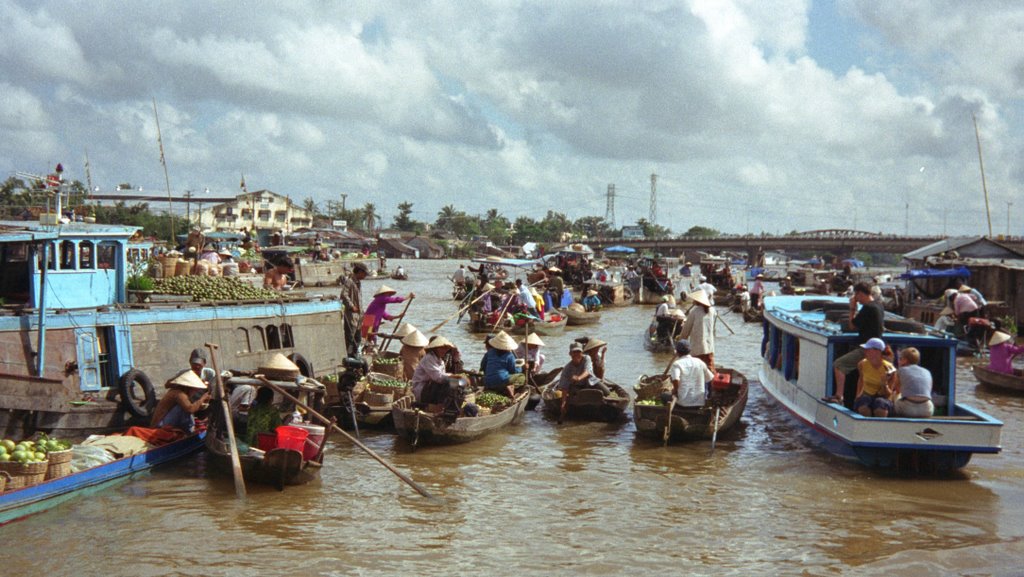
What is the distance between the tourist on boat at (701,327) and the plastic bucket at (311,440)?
6.51 m

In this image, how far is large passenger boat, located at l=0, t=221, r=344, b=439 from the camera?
10.8 metres

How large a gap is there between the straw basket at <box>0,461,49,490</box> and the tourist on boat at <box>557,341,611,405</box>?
7637 millimetres

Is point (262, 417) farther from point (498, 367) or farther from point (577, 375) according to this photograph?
point (577, 375)

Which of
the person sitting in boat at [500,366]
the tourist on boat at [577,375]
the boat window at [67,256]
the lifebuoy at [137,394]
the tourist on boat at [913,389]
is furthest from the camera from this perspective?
the tourist on boat at [577,375]

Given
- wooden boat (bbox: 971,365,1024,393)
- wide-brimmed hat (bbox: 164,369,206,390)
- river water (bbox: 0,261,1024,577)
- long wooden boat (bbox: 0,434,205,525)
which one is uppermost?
wide-brimmed hat (bbox: 164,369,206,390)

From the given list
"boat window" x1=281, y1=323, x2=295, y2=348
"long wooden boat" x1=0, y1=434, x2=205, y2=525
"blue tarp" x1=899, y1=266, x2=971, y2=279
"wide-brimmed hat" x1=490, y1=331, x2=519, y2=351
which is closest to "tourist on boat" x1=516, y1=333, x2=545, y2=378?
"wide-brimmed hat" x1=490, y1=331, x2=519, y2=351

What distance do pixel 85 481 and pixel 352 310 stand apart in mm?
7495

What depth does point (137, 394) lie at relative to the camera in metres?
12.2

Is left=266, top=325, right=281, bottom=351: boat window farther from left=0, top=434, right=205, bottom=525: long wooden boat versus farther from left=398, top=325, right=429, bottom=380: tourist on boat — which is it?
left=0, top=434, right=205, bottom=525: long wooden boat

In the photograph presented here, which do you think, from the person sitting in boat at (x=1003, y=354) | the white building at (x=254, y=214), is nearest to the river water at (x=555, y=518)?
the person sitting in boat at (x=1003, y=354)

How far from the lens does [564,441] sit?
13289 millimetres

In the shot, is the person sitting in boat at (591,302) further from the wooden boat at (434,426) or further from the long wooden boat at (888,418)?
the wooden boat at (434,426)

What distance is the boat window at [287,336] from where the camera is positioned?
1515 centimetres

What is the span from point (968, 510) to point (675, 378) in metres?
3.88
